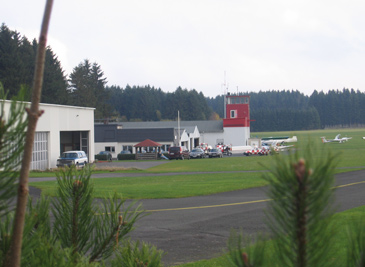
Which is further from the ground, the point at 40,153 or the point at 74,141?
the point at 74,141

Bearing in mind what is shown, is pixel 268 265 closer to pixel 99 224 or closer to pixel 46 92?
pixel 99 224

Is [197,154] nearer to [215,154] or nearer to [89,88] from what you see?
[215,154]

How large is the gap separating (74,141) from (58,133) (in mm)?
7839

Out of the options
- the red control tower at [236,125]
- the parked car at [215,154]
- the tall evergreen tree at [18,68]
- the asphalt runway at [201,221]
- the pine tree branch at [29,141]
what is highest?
the tall evergreen tree at [18,68]

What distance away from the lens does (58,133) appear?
44750 millimetres

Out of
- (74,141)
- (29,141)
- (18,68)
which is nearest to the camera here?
(29,141)

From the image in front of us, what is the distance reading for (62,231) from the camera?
106 inches

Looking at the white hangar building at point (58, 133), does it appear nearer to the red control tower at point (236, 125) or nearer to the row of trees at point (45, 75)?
the row of trees at point (45, 75)

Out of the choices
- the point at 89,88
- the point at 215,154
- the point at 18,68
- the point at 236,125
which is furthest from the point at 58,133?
the point at 89,88

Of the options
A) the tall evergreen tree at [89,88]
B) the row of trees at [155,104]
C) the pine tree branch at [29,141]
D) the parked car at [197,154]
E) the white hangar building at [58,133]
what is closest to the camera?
the pine tree branch at [29,141]

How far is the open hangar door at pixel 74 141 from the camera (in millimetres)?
51781

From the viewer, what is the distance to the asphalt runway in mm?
11273

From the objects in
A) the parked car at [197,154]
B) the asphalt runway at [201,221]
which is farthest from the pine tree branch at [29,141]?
the parked car at [197,154]

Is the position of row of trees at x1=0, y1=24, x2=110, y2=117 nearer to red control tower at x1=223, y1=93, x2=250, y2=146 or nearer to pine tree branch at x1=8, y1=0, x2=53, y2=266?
red control tower at x1=223, y1=93, x2=250, y2=146
